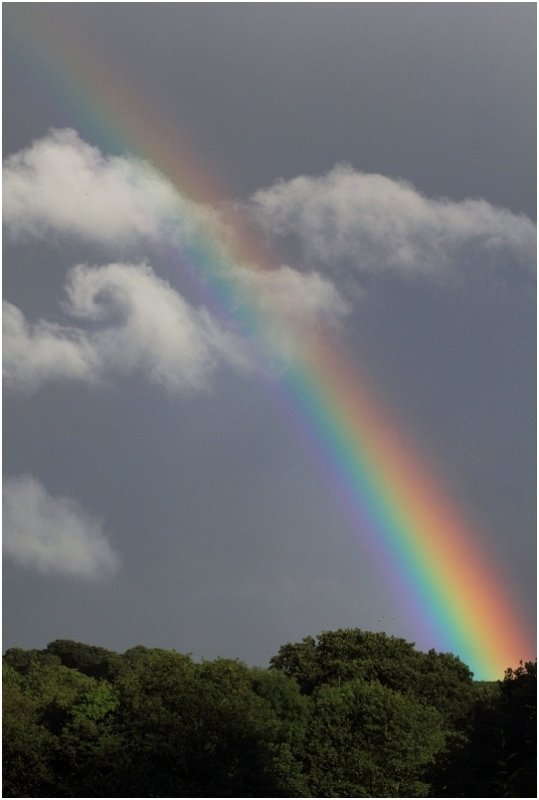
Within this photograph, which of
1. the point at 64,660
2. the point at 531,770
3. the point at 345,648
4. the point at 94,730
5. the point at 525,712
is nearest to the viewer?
the point at 531,770

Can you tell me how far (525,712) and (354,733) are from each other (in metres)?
29.2

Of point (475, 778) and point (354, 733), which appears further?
point (354, 733)

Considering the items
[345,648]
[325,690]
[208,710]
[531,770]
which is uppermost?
[345,648]

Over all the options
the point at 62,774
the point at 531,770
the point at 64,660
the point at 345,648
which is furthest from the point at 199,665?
the point at 64,660

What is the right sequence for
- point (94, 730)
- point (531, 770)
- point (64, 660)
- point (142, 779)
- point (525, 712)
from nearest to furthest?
1. point (531, 770)
2. point (525, 712)
3. point (142, 779)
4. point (94, 730)
5. point (64, 660)

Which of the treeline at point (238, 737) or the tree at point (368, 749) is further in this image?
the tree at point (368, 749)

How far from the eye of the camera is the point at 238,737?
50.3 m

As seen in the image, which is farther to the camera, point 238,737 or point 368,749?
point 368,749

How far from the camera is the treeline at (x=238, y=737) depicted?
3825 centimetres

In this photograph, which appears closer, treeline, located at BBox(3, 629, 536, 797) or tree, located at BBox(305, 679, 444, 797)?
treeline, located at BBox(3, 629, 536, 797)

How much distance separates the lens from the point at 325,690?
67.2 meters

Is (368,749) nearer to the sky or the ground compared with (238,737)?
nearer to the sky

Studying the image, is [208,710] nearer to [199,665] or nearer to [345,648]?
[199,665]

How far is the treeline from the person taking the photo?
38250 mm
